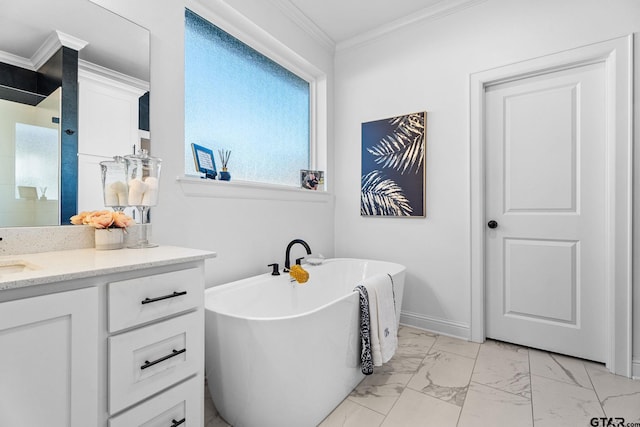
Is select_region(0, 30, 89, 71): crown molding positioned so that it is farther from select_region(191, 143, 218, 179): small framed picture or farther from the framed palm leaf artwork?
the framed palm leaf artwork

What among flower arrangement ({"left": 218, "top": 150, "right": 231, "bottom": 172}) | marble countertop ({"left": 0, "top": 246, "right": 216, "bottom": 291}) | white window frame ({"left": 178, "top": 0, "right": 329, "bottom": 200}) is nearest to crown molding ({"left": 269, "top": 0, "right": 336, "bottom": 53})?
white window frame ({"left": 178, "top": 0, "right": 329, "bottom": 200})

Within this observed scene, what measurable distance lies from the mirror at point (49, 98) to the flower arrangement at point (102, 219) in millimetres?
46

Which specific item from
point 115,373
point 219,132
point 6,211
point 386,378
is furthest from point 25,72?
Answer: point 386,378

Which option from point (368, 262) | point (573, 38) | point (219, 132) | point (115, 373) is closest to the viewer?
point (115, 373)

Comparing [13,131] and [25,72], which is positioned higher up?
[25,72]

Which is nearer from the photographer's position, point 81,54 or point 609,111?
point 81,54

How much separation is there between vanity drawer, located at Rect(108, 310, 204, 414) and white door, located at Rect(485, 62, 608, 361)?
218 cm

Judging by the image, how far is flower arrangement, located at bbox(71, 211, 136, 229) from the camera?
4.17 feet

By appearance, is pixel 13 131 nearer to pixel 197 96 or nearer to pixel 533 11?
pixel 197 96

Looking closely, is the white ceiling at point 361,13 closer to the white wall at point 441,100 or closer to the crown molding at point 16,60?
the white wall at point 441,100

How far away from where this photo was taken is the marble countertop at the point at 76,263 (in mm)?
779

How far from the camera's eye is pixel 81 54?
139 cm

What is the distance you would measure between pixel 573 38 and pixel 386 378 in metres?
2.49

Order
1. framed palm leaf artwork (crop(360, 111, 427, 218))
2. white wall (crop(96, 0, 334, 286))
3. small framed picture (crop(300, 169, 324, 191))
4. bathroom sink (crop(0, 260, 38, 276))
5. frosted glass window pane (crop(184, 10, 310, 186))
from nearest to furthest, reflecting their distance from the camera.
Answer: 1. bathroom sink (crop(0, 260, 38, 276))
2. white wall (crop(96, 0, 334, 286))
3. frosted glass window pane (crop(184, 10, 310, 186))
4. framed palm leaf artwork (crop(360, 111, 427, 218))
5. small framed picture (crop(300, 169, 324, 191))
